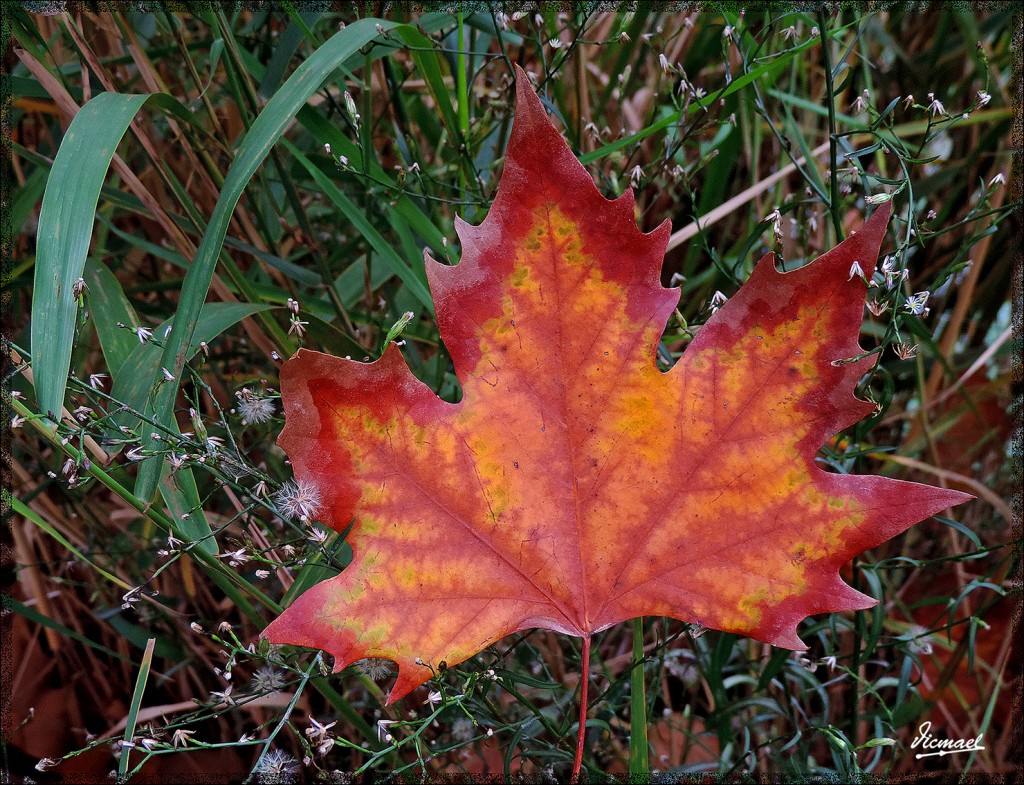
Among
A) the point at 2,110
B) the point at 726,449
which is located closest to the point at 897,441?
the point at 726,449

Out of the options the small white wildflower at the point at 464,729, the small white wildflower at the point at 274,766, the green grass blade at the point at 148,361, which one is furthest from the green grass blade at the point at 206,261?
the small white wildflower at the point at 464,729

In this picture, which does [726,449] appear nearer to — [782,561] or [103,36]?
[782,561]

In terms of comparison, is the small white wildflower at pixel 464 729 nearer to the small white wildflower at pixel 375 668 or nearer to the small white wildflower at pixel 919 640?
the small white wildflower at pixel 375 668

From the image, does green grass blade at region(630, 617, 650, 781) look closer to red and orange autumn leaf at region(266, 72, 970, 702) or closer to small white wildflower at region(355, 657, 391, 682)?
red and orange autumn leaf at region(266, 72, 970, 702)

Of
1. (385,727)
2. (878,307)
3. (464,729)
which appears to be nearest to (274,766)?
(385,727)

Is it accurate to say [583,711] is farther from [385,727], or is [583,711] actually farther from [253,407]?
[253,407]
